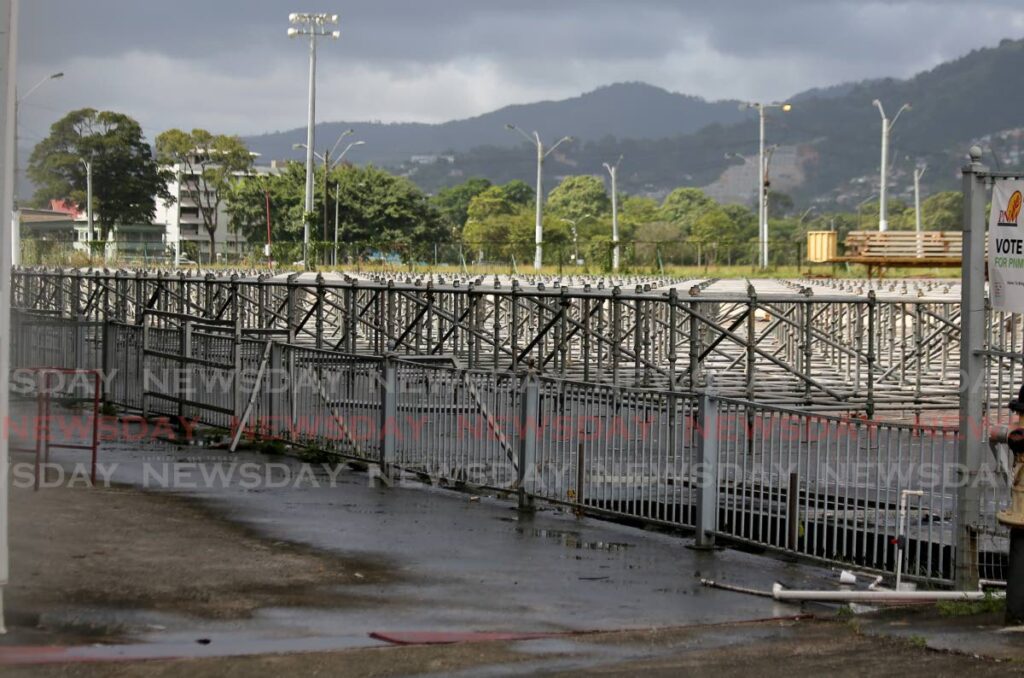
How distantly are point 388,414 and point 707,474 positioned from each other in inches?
179

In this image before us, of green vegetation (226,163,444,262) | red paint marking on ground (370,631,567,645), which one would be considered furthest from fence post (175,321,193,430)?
green vegetation (226,163,444,262)

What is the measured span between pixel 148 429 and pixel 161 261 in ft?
160

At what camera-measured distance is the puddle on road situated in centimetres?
1156

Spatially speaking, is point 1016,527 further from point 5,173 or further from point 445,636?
point 5,173

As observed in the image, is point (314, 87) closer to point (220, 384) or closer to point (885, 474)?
point (220, 384)

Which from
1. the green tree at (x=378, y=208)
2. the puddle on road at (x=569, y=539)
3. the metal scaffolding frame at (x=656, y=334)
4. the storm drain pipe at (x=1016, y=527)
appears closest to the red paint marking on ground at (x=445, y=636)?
the storm drain pipe at (x=1016, y=527)

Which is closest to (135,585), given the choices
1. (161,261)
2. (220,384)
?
A: (220,384)

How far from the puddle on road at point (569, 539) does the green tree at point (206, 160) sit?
182 ft

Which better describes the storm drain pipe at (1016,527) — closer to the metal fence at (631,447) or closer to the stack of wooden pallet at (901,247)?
the metal fence at (631,447)

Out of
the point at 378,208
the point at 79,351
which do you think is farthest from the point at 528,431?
the point at 378,208

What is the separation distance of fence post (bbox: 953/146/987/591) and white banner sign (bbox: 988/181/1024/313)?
0.71 feet

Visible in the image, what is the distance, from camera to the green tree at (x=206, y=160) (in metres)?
68.9

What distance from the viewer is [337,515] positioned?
501 inches

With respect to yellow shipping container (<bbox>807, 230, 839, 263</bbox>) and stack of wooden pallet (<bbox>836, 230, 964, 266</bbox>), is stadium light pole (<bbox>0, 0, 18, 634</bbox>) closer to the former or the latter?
stack of wooden pallet (<bbox>836, 230, 964, 266</bbox>)
